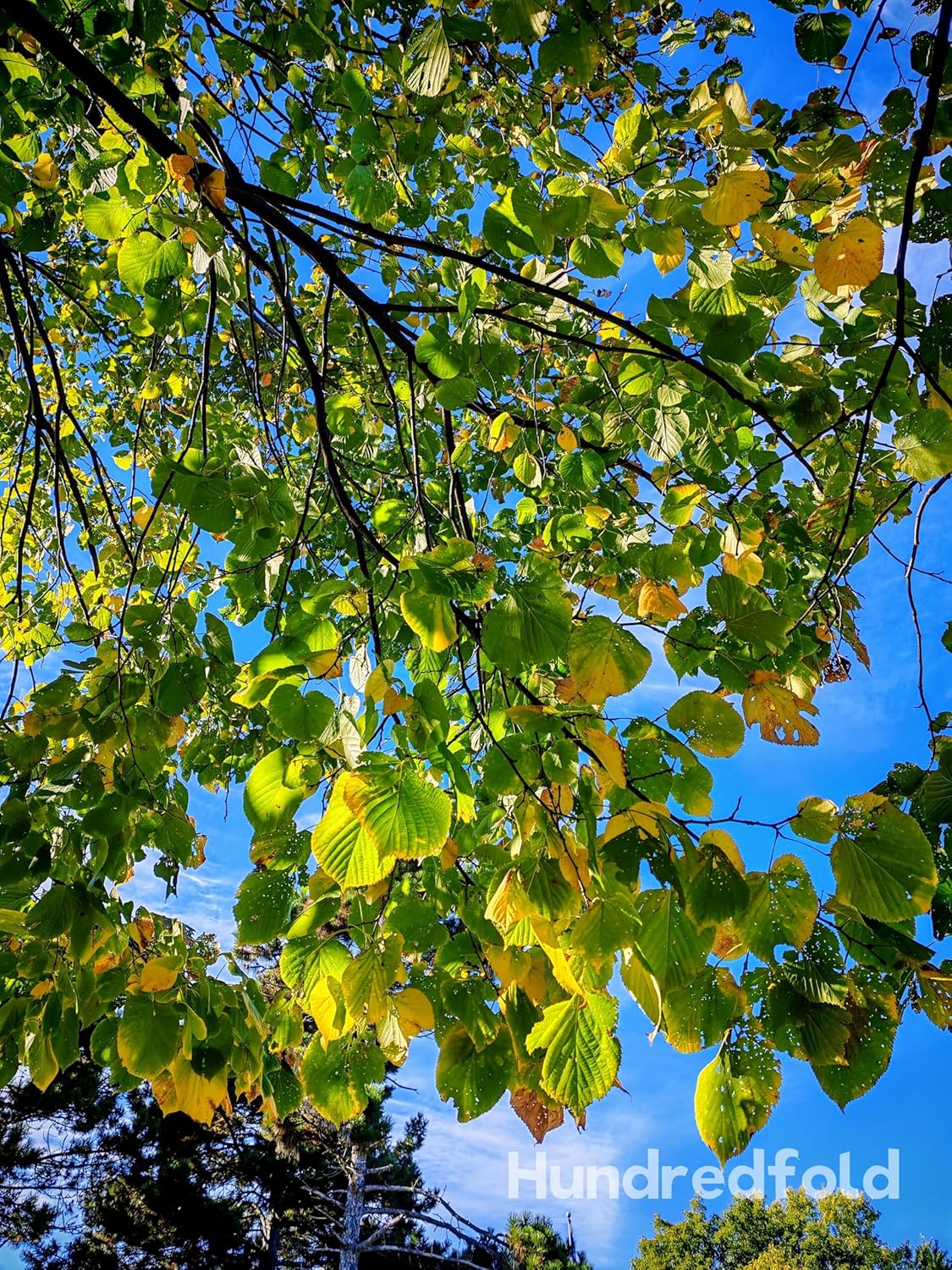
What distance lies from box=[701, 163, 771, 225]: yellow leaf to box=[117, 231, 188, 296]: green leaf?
3.43 ft

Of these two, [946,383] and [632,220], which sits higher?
[632,220]

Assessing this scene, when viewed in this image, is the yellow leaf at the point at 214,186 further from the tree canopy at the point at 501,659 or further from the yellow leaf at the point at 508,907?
the yellow leaf at the point at 508,907

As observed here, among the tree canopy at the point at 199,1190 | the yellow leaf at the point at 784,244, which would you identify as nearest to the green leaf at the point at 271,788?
the yellow leaf at the point at 784,244

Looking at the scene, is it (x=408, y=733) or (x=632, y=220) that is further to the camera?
(x=632, y=220)

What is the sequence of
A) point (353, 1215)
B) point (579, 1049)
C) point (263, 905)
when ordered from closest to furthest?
point (579, 1049), point (263, 905), point (353, 1215)

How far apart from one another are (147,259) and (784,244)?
51.6 inches

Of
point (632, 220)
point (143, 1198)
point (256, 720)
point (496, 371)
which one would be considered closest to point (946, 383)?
point (632, 220)

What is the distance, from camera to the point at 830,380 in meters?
2.19

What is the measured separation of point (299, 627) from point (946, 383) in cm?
152

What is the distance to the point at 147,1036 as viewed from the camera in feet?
4.54

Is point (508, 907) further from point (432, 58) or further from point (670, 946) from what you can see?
point (432, 58)

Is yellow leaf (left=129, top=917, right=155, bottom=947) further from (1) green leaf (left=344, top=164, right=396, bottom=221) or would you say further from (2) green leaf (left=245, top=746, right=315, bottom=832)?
(1) green leaf (left=344, top=164, right=396, bottom=221)

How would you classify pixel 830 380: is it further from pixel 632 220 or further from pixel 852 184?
pixel 632 220

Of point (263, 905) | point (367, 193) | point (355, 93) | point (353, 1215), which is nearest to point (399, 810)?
point (263, 905)
